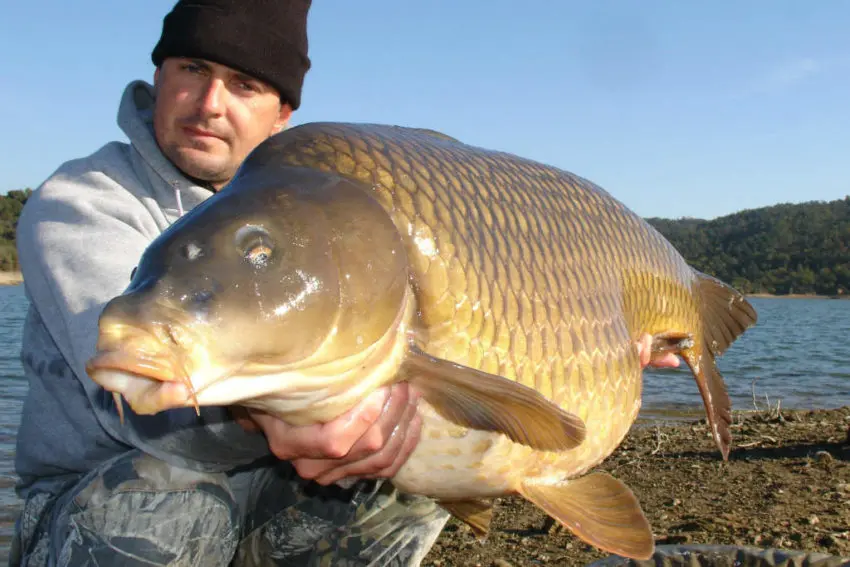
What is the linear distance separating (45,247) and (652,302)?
180 centimetres

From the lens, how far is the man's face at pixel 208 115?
8.32 feet

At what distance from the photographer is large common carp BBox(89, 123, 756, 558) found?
1275mm

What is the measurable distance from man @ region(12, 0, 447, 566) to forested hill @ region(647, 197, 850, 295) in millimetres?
57438

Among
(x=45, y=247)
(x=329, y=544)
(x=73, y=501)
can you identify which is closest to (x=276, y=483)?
(x=329, y=544)

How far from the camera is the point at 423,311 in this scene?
5.40ft

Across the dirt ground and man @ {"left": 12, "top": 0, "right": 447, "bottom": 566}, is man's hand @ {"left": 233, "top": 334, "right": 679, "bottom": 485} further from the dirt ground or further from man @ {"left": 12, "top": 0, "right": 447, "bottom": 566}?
the dirt ground

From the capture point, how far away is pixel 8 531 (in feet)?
13.5

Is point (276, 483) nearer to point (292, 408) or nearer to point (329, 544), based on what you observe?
point (329, 544)

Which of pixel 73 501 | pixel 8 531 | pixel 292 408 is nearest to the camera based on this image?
pixel 292 408

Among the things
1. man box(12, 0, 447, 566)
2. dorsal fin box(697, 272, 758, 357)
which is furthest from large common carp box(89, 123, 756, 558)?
dorsal fin box(697, 272, 758, 357)

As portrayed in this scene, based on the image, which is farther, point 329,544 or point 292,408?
point 329,544

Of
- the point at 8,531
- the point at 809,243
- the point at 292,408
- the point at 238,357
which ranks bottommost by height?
the point at 8,531

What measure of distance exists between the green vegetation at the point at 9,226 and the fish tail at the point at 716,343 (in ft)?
154

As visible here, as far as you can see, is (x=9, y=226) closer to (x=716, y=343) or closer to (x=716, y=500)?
(x=716, y=500)
